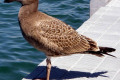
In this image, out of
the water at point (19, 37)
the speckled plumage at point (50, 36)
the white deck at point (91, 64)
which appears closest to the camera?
the speckled plumage at point (50, 36)

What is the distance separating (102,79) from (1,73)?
10.0 ft

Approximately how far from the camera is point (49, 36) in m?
5.97

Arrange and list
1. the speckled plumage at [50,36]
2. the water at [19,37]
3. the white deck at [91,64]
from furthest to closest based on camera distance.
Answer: the water at [19,37], the white deck at [91,64], the speckled plumage at [50,36]

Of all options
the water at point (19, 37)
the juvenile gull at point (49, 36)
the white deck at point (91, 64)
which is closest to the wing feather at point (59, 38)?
the juvenile gull at point (49, 36)

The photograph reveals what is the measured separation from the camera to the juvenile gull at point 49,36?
19.4 feet

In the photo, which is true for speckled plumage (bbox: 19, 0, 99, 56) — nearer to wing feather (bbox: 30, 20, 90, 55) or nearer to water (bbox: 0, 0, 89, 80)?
wing feather (bbox: 30, 20, 90, 55)

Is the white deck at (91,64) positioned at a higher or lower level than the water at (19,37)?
higher

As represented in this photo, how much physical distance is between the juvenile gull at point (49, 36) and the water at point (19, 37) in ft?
8.58

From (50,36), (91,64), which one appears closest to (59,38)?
(50,36)

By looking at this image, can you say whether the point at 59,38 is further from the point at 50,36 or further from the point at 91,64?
the point at 91,64

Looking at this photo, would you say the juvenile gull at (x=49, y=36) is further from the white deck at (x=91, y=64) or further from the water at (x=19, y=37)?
the water at (x=19, y=37)

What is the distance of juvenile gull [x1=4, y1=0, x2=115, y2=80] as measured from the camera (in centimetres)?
590

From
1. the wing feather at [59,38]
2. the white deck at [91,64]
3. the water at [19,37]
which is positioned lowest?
the water at [19,37]

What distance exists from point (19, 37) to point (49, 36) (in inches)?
182
